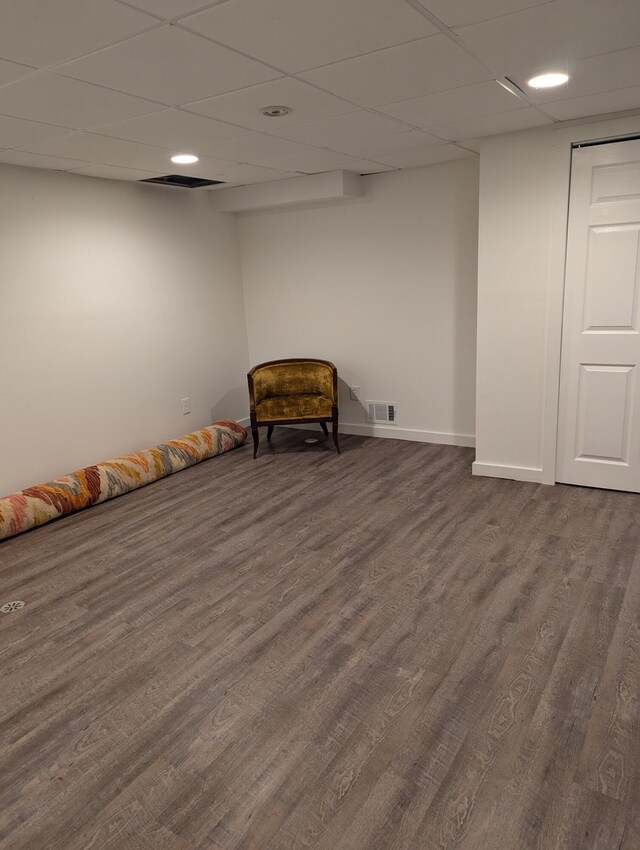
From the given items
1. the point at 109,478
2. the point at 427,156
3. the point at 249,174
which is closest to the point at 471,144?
the point at 427,156

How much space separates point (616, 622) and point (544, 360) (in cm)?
182

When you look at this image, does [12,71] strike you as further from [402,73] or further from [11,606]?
[11,606]

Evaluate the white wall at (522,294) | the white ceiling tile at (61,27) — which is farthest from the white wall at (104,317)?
the white wall at (522,294)

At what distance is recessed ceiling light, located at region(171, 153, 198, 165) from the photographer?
3443 mm

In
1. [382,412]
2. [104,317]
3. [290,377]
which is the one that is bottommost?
[382,412]

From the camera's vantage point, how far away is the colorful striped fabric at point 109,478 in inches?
138

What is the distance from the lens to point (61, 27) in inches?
67.0

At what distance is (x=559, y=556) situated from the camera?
2.91 m

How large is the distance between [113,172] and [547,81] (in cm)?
272

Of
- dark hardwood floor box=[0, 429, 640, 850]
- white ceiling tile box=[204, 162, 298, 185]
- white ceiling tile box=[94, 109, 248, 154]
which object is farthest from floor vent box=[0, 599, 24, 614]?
white ceiling tile box=[204, 162, 298, 185]

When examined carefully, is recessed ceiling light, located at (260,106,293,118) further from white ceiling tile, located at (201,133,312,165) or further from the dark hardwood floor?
the dark hardwood floor

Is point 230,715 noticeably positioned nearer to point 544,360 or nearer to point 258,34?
point 258,34

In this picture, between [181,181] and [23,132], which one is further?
[181,181]

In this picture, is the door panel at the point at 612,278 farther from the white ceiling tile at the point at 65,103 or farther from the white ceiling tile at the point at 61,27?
the white ceiling tile at the point at 61,27
